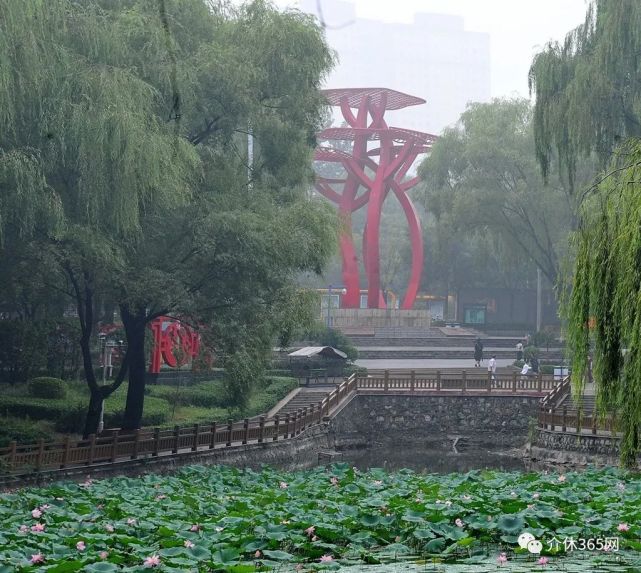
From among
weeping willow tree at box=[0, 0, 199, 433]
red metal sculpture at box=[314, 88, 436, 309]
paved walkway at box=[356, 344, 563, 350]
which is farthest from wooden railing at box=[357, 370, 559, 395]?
red metal sculpture at box=[314, 88, 436, 309]

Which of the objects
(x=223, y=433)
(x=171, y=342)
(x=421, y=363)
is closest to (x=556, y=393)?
(x=171, y=342)

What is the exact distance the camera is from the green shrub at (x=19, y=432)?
21200mm

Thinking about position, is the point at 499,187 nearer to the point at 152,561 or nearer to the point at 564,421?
the point at 564,421

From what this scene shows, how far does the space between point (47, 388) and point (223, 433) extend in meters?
4.89

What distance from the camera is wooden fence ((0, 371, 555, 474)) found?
1928 centimetres

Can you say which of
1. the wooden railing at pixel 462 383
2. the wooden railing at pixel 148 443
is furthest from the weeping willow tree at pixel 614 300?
the wooden railing at pixel 462 383

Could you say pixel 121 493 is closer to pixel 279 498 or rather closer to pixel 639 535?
pixel 279 498

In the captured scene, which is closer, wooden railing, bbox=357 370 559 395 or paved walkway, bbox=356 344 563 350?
wooden railing, bbox=357 370 559 395

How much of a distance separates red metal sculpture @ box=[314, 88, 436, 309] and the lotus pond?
37161 mm

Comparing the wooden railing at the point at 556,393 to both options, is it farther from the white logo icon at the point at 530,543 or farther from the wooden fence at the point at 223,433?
the white logo icon at the point at 530,543

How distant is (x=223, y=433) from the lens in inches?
997

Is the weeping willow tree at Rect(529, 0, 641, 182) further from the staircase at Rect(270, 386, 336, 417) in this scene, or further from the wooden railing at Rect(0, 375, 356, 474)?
the staircase at Rect(270, 386, 336, 417)

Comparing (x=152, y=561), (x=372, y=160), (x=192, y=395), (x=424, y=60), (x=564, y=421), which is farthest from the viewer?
(x=424, y=60)

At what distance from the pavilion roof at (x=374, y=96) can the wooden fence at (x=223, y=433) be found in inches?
646
